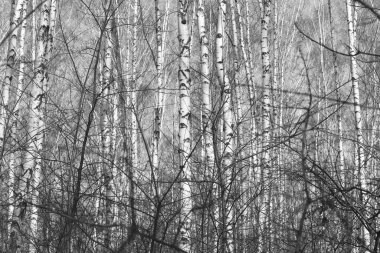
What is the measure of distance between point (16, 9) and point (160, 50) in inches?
133

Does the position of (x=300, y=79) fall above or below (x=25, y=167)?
above

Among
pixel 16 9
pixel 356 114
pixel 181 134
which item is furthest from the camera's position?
pixel 356 114

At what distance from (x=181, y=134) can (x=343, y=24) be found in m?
16.1

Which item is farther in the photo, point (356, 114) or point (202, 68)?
point (356, 114)

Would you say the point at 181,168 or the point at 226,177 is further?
the point at 226,177

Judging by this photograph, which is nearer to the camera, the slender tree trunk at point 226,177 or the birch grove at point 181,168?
the birch grove at point 181,168

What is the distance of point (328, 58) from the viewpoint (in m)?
18.5

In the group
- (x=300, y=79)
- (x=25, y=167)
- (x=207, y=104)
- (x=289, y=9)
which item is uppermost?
(x=289, y=9)

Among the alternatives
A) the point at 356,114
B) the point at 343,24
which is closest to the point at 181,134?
the point at 356,114

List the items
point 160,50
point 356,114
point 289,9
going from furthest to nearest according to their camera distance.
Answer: point 289,9
point 160,50
point 356,114

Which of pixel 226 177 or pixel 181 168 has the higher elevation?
pixel 226 177

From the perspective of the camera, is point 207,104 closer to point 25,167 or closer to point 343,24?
point 25,167

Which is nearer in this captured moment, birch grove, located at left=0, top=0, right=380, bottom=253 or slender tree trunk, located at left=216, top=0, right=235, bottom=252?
birch grove, located at left=0, top=0, right=380, bottom=253

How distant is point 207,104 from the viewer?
532 cm
